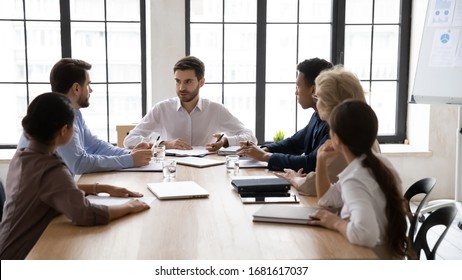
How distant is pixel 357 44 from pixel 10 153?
3359 millimetres

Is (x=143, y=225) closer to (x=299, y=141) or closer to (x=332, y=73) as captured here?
(x=332, y=73)

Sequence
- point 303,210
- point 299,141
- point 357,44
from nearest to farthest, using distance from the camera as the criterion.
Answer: point 303,210 < point 299,141 < point 357,44

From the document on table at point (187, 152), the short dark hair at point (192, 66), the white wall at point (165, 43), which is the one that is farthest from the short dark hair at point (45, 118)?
the white wall at point (165, 43)

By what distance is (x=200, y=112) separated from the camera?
13.6ft

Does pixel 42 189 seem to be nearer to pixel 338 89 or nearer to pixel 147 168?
pixel 147 168

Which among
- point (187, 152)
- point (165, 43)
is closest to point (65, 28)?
point (165, 43)

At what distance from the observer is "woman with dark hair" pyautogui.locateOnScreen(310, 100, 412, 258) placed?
1788mm

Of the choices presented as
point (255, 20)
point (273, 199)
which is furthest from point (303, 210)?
point (255, 20)

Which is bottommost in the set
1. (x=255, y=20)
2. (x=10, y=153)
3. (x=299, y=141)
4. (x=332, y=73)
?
(x=10, y=153)

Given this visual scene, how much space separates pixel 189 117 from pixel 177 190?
1.64 m

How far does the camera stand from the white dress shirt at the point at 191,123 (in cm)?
407

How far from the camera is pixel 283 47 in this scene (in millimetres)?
5523

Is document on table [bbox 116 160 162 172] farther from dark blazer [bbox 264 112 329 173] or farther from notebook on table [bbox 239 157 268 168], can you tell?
dark blazer [bbox 264 112 329 173]

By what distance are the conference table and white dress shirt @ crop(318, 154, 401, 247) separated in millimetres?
46
